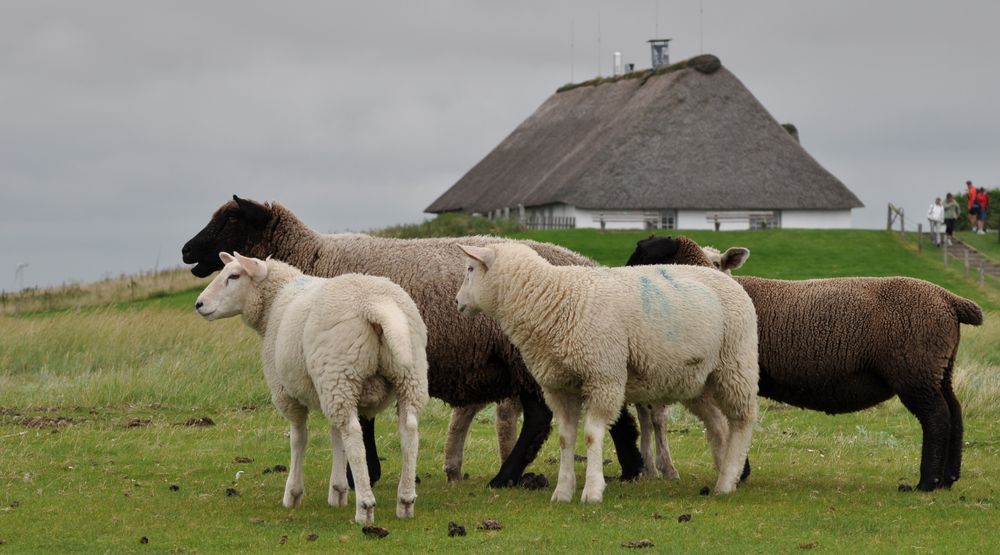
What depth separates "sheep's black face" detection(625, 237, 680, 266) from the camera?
13.3 metres

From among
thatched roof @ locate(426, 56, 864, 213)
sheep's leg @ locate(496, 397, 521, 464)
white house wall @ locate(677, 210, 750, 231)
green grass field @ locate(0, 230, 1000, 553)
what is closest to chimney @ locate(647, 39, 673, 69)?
thatched roof @ locate(426, 56, 864, 213)

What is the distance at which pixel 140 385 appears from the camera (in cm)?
1905

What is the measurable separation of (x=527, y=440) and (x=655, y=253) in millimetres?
2534

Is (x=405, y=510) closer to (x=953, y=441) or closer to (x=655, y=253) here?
(x=655, y=253)

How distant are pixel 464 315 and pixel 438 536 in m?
2.53

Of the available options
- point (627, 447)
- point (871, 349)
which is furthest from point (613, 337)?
point (871, 349)

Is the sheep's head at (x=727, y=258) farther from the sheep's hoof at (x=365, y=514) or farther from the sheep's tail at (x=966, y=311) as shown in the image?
the sheep's hoof at (x=365, y=514)

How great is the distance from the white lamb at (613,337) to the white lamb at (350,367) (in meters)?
1.08

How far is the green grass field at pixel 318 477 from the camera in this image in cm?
937

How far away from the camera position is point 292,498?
1080 cm

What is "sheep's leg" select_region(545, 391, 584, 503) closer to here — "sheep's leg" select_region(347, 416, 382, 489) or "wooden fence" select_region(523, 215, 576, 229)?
"sheep's leg" select_region(347, 416, 382, 489)

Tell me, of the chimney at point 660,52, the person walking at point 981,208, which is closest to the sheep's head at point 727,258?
the person walking at point 981,208

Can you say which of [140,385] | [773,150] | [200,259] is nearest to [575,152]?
[773,150]

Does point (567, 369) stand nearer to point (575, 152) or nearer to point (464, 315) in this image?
point (464, 315)
